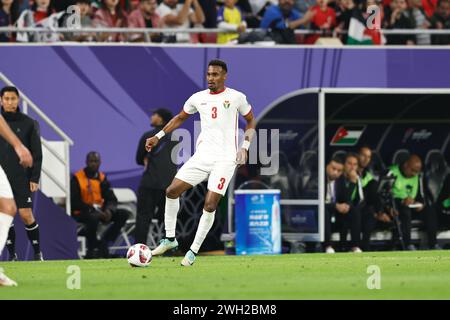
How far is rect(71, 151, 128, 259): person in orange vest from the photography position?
2128 centimetres

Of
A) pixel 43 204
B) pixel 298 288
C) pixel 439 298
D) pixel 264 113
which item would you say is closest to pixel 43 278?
pixel 298 288

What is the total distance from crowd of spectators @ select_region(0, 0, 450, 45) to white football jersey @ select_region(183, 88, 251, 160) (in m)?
6.77

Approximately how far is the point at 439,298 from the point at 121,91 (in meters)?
12.1

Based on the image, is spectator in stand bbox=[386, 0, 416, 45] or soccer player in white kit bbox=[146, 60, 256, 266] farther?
spectator in stand bbox=[386, 0, 416, 45]

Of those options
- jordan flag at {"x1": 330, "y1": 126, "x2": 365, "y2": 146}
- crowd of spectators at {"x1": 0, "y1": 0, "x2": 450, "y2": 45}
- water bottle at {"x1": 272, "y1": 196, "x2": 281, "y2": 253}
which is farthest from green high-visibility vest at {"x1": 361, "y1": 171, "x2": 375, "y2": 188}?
crowd of spectators at {"x1": 0, "y1": 0, "x2": 450, "y2": 45}

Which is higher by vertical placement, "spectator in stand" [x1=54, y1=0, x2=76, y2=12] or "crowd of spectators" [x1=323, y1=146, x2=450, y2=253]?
"spectator in stand" [x1=54, y1=0, x2=76, y2=12]

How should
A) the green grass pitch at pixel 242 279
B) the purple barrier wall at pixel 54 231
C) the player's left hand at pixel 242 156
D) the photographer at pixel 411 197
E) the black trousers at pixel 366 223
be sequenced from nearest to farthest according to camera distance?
the green grass pitch at pixel 242 279 < the player's left hand at pixel 242 156 < the purple barrier wall at pixel 54 231 < the black trousers at pixel 366 223 < the photographer at pixel 411 197

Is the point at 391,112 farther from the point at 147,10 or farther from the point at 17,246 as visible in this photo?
the point at 17,246

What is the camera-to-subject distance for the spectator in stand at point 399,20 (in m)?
24.2

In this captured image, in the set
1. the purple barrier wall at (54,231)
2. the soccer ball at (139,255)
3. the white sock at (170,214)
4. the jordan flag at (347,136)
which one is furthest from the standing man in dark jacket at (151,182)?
the soccer ball at (139,255)

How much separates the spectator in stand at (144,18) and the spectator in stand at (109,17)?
16cm

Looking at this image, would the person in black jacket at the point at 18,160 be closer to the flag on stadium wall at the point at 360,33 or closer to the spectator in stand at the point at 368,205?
the spectator in stand at the point at 368,205

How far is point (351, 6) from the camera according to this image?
Result: 23953mm

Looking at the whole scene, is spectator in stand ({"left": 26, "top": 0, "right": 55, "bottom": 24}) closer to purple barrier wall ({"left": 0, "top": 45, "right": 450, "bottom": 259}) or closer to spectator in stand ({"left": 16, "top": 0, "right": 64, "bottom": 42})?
spectator in stand ({"left": 16, "top": 0, "right": 64, "bottom": 42})
